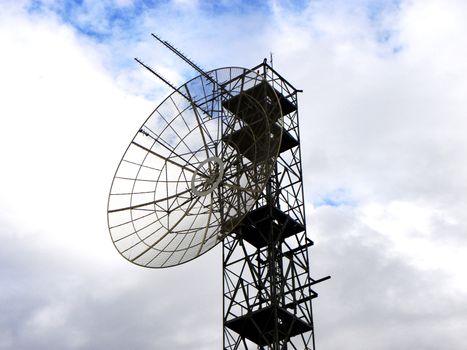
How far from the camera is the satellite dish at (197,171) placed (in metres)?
57.6

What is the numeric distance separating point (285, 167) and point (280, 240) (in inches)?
228

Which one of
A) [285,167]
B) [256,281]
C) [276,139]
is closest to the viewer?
[276,139]

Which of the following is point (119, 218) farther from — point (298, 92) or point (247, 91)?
point (298, 92)

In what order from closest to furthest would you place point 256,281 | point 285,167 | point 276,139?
point 276,139, point 256,281, point 285,167

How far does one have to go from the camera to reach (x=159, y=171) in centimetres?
6359

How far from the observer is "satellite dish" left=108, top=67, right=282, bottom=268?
5759cm

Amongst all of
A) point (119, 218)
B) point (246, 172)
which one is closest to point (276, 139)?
point (246, 172)

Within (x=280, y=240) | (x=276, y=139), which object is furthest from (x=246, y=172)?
(x=280, y=240)

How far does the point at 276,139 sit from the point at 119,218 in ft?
36.7

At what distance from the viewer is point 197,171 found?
205 ft

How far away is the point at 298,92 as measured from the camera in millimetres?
69688

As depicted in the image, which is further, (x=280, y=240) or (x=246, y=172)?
(x=280, y=240)

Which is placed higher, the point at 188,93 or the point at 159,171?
the point at 188,93

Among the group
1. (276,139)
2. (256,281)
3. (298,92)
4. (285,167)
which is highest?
(298,92)
